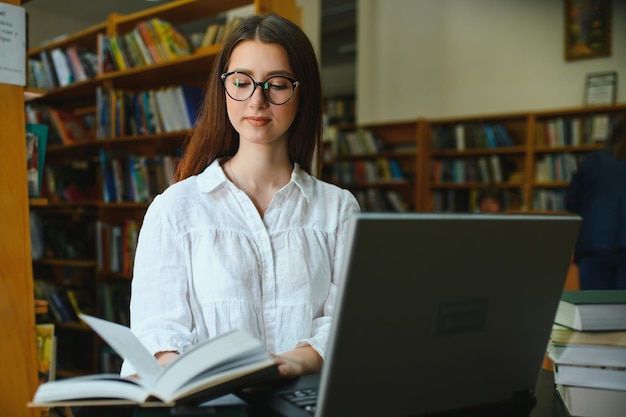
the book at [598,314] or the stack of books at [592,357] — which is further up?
the book at [598,314]

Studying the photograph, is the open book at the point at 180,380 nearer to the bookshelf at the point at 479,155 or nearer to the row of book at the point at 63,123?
the row of book at the point at 63,123

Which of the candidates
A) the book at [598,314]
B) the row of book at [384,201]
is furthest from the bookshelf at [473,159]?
the book at [598,314]

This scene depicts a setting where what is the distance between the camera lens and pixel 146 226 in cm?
112

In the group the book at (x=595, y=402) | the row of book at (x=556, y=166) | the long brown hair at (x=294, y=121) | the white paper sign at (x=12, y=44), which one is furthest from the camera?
the row of book at (x=556, y=166)

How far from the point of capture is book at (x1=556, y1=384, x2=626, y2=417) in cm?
86

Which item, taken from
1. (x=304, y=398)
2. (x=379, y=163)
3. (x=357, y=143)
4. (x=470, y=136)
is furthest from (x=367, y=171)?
(x=304, y=398)

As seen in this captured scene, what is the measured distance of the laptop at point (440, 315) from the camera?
0.59 m

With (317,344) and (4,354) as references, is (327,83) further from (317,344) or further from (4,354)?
(317,344)

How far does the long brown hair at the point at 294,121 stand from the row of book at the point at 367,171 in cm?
466

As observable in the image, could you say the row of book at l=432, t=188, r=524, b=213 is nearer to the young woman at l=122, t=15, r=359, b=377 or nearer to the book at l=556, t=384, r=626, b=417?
the young woman at l=122, t=15, r=359, b=377

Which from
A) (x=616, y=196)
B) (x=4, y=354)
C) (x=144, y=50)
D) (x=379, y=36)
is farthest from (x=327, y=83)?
(x=4, y=354)

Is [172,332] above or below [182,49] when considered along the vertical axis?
below

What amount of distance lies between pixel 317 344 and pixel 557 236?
19.1 inches

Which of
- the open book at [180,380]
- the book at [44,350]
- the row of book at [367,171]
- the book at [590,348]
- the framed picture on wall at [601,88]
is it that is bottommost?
the book at [44,350]
